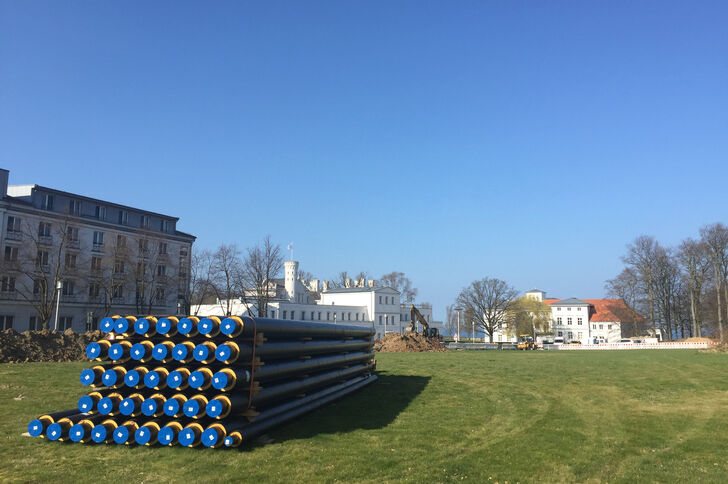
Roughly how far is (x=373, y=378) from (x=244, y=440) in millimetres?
11642

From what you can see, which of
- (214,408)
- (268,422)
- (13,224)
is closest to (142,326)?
(214,408)

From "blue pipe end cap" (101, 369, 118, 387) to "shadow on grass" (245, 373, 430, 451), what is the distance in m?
2.80

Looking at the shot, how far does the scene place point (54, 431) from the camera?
9.75 metres

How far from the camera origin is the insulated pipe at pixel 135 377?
32.1ft

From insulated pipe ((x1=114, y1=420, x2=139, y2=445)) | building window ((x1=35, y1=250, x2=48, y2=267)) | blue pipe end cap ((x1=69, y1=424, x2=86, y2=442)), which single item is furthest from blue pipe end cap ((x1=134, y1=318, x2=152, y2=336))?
building window ((x1=35, y1=250, x2=48, y2=267))

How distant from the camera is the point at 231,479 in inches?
314

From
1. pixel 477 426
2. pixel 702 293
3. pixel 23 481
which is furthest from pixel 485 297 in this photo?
pixel 23 481

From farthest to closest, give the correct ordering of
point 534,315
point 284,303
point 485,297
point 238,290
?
1. point 534,315
2. point 485,297
3. point 284,303
4. point 238,290

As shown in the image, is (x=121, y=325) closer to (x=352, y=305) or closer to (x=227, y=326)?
(x=227, y=326)

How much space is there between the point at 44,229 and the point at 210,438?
57681 millimetres

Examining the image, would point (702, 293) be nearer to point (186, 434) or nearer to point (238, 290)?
point (238, 290)

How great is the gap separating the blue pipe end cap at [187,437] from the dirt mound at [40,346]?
22.2 metres

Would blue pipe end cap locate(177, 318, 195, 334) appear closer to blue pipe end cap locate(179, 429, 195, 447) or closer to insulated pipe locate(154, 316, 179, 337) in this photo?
insulated pipe locate(154, 316, 179, 337)

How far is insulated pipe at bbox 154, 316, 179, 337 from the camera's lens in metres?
9.86
